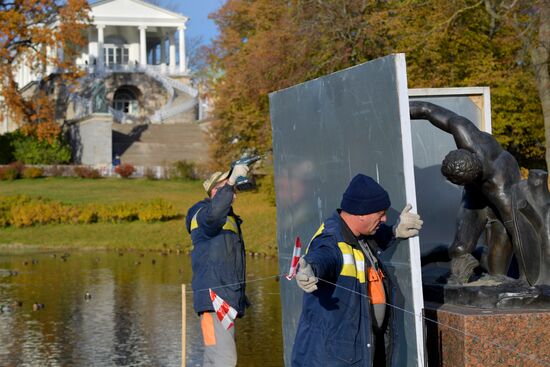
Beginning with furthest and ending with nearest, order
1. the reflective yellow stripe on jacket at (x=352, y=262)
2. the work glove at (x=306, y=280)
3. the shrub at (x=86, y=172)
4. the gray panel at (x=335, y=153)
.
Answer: the shrub at (x=86, y=172)
the gray panel at (x=335, y=153)
the reflective yellow stripe on jacket at (x=352, y=262)
the work glove at (x=306, y=280)

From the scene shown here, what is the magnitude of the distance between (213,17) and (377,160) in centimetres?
3867

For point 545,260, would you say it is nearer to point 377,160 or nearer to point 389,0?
point 377,160

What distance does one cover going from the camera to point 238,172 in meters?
7.50

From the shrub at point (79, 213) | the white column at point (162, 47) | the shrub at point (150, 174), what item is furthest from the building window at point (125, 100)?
the shrub at point (79, 213)

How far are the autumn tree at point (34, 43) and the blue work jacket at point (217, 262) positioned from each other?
4164 cm

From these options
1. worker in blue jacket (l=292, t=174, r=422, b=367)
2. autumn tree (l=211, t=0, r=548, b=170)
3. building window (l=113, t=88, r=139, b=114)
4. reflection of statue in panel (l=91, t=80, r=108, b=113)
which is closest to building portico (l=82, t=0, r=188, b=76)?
building window (l=113, t=88, r=139, b=114)

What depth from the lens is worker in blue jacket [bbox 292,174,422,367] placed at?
571 cm

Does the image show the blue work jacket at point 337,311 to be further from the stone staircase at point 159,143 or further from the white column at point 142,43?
the white column at point 142,43

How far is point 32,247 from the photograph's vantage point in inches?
1169

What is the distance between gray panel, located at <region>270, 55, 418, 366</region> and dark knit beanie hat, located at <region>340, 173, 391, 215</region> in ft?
3.31

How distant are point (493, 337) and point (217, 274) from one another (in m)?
2.06

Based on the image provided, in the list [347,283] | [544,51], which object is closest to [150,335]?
[347,283]

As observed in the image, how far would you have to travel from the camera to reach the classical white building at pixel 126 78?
215 ft

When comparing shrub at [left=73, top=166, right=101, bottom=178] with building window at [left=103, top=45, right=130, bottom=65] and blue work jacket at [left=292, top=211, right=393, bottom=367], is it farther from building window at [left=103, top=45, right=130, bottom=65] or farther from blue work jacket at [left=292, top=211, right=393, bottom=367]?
blue work jacket at [left=292, top=211, right=393, bottom=367]
